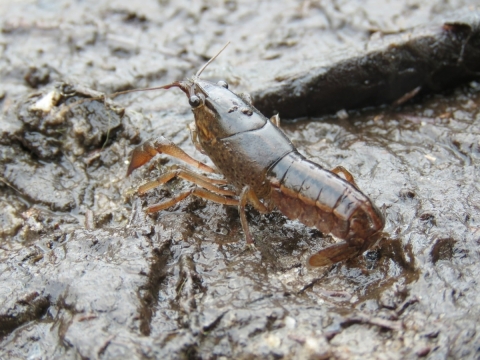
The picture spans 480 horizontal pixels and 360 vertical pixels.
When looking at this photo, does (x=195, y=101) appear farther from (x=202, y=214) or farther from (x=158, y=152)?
(x=202, y=214)

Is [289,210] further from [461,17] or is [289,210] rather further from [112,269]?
[461,17]

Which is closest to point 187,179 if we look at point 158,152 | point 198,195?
point 198,195

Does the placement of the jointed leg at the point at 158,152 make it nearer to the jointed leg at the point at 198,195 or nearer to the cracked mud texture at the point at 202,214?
the cracked mud texture at the point at 202,214

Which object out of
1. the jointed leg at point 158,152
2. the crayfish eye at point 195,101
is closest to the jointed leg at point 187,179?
the jointed leg at point 158,152

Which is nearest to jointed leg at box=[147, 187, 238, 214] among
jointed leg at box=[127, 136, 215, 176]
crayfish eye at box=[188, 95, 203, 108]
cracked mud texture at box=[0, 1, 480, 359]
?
cracked mud texture at box=[0, 1, 480, 359]

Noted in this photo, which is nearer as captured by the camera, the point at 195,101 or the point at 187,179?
the point at 187,179

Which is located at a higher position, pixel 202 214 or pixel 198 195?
pixel 198 195

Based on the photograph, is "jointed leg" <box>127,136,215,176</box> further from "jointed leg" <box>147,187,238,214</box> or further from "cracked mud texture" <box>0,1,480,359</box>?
"jointed leg" <box>147,187,238,214</box>
